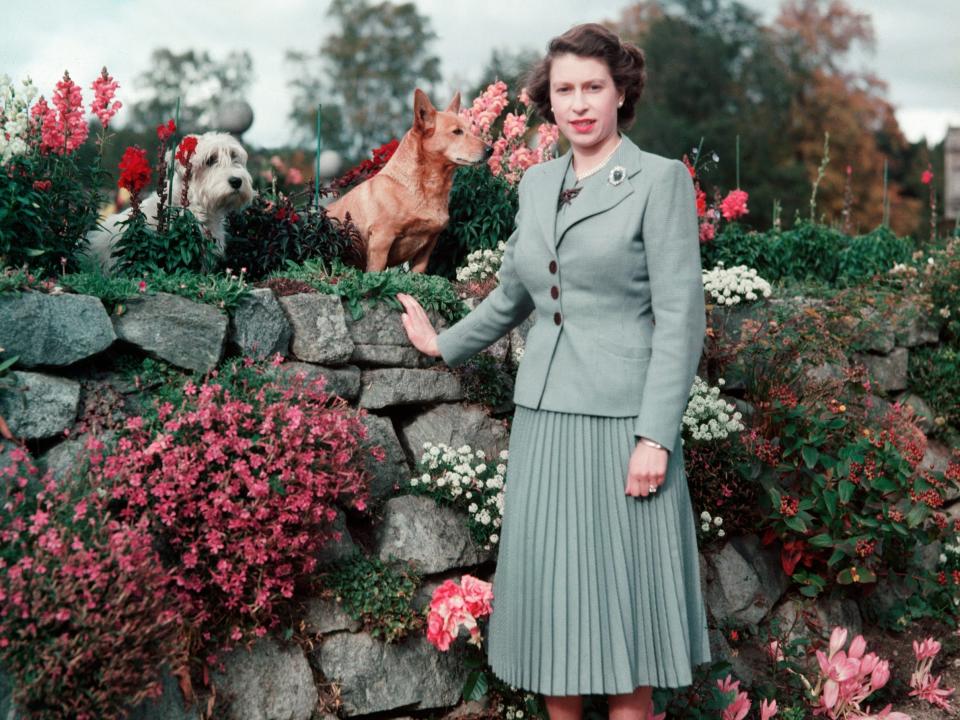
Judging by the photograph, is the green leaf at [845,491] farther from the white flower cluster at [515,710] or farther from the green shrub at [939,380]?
the green shrub at [939,380]

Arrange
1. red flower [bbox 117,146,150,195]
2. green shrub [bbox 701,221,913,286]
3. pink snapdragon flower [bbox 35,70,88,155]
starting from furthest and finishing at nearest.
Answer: green shrub [bbox 701,221,913,286]
pink snapdragon flower [bbox 35,70,88,155]
red flower [bbox 117,146,150,195]

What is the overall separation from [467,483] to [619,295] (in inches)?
58.2

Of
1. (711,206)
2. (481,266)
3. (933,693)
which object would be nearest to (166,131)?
(481,266)

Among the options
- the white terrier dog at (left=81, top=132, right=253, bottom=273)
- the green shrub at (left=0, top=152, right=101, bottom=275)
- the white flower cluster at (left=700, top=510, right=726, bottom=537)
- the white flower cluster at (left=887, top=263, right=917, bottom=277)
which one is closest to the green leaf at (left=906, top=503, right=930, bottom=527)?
the white flower cluster at (left=700, top=510, right=726, bottom=537)

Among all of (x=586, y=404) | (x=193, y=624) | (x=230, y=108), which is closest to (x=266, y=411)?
(x=193, y=624)

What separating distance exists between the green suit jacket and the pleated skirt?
4.9 inches

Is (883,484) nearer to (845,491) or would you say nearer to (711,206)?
(845,491)

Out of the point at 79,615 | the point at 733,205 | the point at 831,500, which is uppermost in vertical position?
the point at 733,205

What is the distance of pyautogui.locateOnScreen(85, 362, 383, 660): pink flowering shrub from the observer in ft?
10.6

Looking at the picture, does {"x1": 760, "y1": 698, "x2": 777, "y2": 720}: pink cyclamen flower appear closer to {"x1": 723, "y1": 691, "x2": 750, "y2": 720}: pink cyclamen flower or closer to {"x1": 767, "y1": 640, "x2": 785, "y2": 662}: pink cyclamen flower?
Answer: {"x1": 723, "y1": 691, "x2": 750, "y2": 720}: pink cyclamen flower

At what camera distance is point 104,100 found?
15.0ft

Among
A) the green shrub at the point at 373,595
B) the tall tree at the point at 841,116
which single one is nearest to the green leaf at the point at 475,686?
the green shrub at the point at 373,595

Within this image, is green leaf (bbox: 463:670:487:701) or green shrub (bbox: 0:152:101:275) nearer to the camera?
green leaf (bbox: 463:670:487:701)

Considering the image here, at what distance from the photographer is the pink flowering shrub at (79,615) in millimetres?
2758
